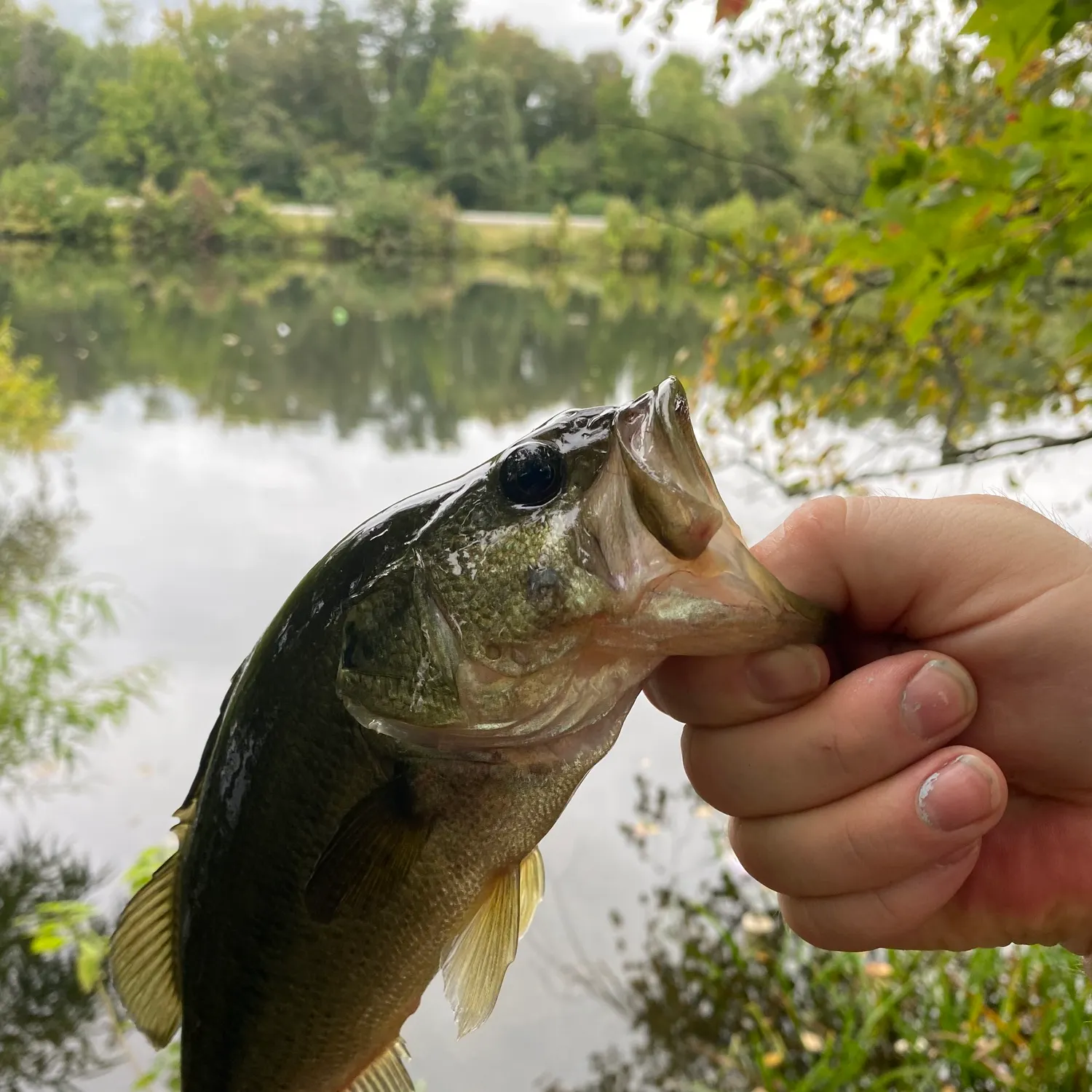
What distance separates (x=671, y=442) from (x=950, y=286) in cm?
128

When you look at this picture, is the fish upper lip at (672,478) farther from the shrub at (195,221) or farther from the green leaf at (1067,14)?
the shrub at (195,221)

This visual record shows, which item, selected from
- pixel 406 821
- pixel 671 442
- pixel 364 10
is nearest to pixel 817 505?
pixel 671 442

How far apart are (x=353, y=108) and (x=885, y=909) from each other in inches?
2036

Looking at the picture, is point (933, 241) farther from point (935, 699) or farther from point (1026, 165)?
point (935, 699)

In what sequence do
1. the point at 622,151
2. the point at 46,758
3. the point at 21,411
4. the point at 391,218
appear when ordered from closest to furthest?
the point at 46,758, the point at 21,411, the point at 622,151, the point at 391,218

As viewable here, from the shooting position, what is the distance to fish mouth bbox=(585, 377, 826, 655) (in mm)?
952

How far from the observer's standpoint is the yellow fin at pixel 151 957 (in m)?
1.22

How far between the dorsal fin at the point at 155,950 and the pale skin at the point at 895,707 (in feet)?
2.55

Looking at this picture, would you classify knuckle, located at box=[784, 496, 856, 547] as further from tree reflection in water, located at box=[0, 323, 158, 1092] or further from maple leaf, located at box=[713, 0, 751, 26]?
tree reflection in water, located at box=[0, 323, 158, 1092]

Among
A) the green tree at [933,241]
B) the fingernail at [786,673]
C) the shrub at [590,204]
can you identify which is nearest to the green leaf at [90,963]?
the fingernail at [786,673]

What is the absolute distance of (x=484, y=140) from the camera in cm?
4169

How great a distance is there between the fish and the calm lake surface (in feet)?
8.75

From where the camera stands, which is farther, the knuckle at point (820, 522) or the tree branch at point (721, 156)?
the tree branch at point (721, 156)

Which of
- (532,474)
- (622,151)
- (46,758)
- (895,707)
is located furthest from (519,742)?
(622,151)
